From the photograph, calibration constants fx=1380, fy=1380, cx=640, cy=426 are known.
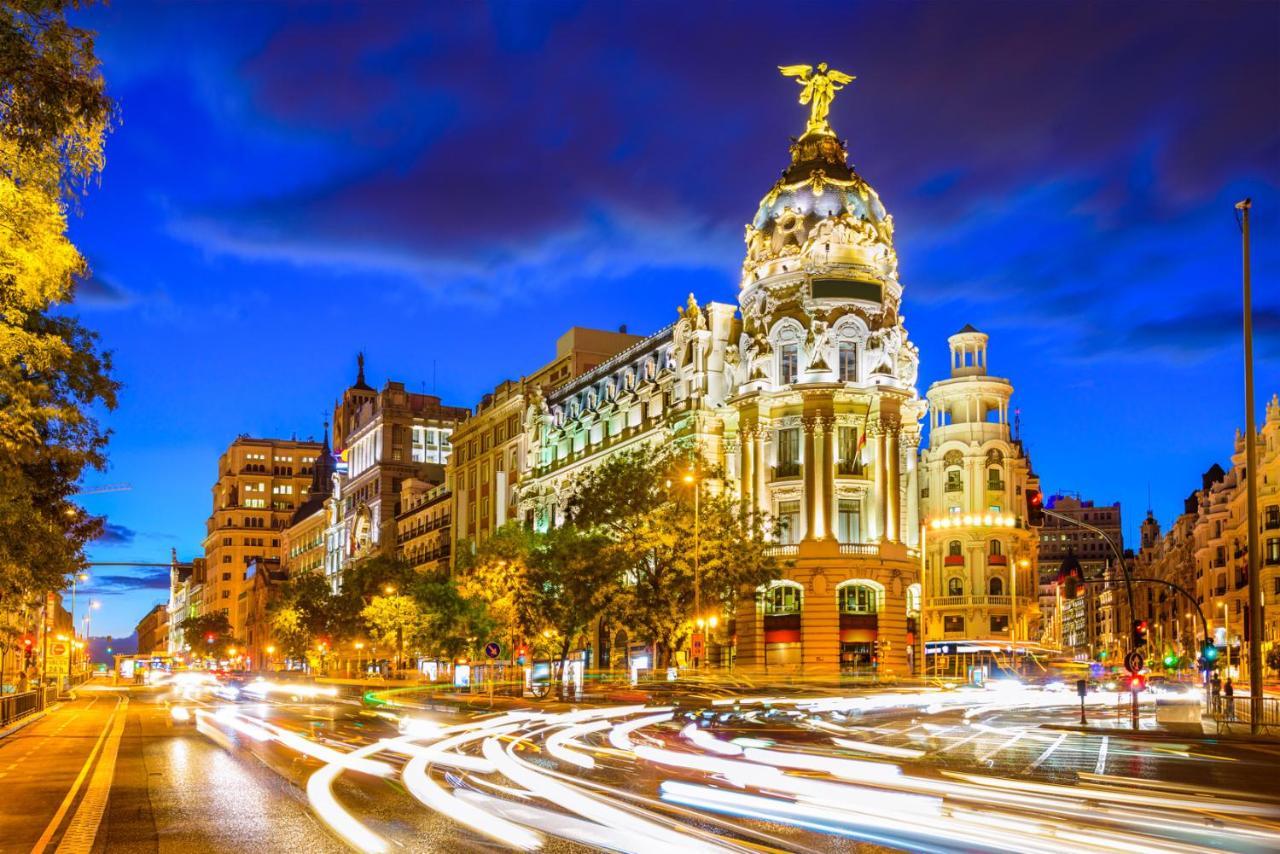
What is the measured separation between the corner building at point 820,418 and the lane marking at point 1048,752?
4010 cm

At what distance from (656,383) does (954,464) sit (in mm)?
26724

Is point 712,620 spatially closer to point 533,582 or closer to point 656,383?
point 533,582

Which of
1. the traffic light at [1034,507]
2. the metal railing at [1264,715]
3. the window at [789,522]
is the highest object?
the window at [789,522]

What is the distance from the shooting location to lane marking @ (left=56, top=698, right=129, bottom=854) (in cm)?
1548

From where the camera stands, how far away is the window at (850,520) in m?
79.4

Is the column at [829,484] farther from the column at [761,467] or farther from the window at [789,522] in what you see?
the column at [761,467]

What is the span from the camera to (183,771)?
2530 cm

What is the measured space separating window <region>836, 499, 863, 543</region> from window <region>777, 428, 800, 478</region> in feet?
11.2

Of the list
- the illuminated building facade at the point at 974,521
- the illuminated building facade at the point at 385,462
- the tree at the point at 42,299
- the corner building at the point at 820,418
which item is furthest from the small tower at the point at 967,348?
the tree at the point at 42,299

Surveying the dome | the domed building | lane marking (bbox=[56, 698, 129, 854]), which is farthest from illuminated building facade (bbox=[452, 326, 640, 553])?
lane marking (bbox=[56, 698, 129, 854])

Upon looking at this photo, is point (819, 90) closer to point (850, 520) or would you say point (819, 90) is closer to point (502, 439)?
point (850, 520)

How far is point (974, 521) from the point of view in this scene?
333ft

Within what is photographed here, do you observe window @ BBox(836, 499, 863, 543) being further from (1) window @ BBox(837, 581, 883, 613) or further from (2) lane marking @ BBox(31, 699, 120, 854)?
(2) lane marking @ BBox(31, 699, 120, 854)

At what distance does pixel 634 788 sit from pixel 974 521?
84.8 m
